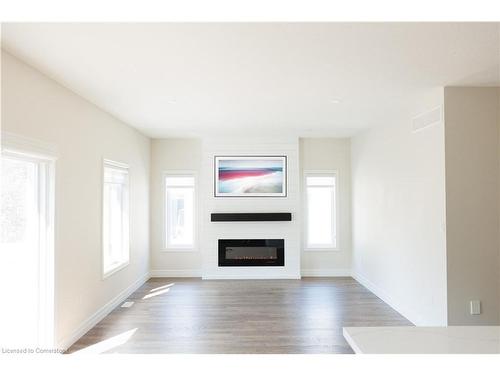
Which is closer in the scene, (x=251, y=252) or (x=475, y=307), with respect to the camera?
(x=475, y=307)

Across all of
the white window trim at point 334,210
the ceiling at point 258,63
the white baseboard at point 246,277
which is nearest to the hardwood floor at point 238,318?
the white baseboard at point 246,277

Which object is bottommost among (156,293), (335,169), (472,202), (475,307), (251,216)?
(156,293)

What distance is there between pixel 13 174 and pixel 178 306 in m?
2.62

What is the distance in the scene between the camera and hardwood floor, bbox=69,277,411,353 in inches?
121

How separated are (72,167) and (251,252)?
11.6ft

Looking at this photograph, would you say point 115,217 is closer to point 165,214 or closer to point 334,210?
point 165,214

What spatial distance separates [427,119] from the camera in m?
3.40

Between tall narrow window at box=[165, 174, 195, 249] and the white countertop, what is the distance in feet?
16.2

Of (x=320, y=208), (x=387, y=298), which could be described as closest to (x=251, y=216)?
(x=320, y=208)

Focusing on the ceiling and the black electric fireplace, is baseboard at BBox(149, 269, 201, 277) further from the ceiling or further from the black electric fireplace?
the ceiling
